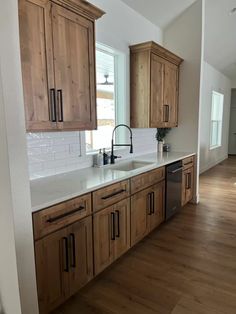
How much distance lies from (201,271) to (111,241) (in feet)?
3.05

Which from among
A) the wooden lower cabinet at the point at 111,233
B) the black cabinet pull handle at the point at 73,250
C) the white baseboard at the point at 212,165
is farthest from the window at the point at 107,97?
the white baseboard at the point at 212,165

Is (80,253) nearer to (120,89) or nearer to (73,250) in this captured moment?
(73,250)

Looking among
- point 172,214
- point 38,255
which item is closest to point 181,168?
point 172,214

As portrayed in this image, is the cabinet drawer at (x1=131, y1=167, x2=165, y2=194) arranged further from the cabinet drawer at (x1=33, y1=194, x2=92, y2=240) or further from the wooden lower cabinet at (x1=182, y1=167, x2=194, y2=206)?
the wooden lower cabinet at (x1=182, y1=167, x2=194, y2=206)

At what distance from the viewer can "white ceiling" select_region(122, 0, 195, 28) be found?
3301 millimetres

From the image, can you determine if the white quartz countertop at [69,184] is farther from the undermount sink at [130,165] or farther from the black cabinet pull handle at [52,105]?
the black cabinet pull handle at [52,105]

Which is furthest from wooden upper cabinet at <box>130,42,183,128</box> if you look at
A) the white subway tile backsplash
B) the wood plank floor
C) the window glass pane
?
the wood plank floor

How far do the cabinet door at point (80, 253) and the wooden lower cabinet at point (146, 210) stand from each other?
691 millimetres

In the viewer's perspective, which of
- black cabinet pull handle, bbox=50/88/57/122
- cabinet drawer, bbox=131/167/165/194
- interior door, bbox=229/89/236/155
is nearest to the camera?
black cabinet pull handle, bbox=50/88/57/122

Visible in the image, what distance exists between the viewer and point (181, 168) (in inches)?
140

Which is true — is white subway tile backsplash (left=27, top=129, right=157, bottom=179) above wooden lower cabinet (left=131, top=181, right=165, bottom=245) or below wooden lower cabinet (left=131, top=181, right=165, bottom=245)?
above

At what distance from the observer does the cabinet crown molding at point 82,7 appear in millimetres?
1922

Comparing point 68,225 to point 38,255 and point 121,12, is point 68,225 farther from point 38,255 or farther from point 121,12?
point 121,12

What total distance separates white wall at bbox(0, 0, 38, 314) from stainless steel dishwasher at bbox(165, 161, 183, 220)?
223 cm
